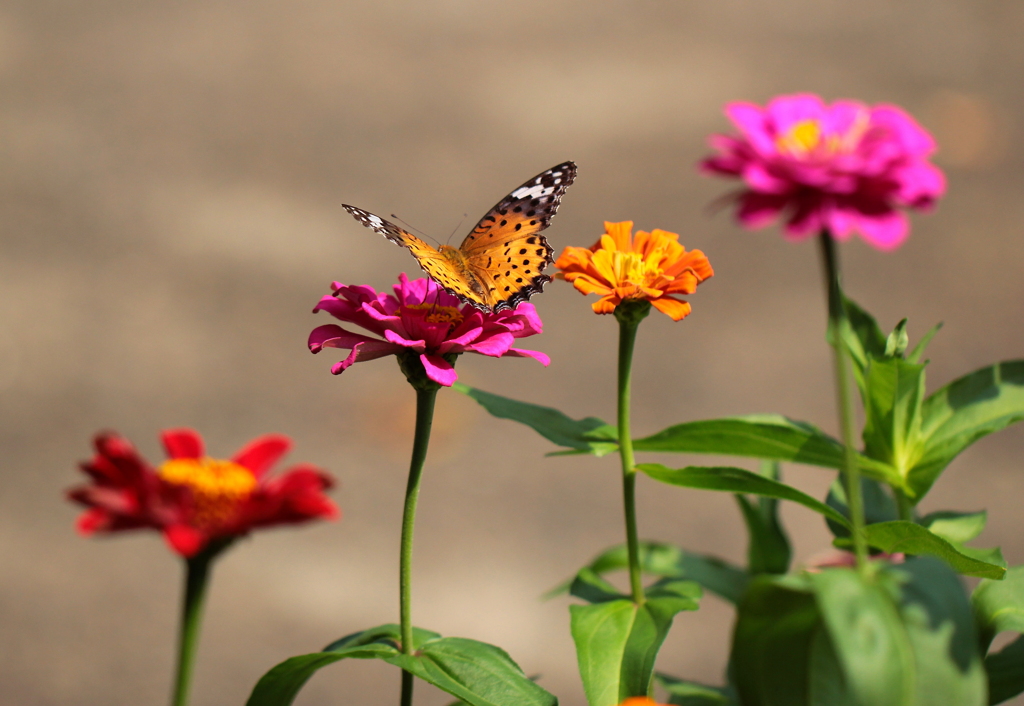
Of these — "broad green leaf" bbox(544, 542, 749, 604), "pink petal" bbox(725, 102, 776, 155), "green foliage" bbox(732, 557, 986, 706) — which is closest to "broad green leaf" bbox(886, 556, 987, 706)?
"green foliage" bbox(732, 557, 986, 706)

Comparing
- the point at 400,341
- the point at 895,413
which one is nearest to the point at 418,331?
the point at 400,341

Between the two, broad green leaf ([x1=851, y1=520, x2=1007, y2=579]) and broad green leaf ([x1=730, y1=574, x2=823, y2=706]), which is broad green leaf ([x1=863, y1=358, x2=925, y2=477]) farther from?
broad green leaf ([x1=730, y1=574, x2=823, y2=706])

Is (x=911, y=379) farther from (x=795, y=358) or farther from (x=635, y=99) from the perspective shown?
(x=635, y=99)

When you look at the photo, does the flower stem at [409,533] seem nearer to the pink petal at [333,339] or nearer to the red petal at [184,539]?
the pink petal at [333,339]

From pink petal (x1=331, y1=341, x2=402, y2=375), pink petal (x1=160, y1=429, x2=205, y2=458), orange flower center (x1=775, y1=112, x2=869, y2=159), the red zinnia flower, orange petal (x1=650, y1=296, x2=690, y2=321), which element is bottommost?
the red zinnia flower

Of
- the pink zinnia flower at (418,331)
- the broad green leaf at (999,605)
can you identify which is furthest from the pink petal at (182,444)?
the broad green leaf at (999,605)
